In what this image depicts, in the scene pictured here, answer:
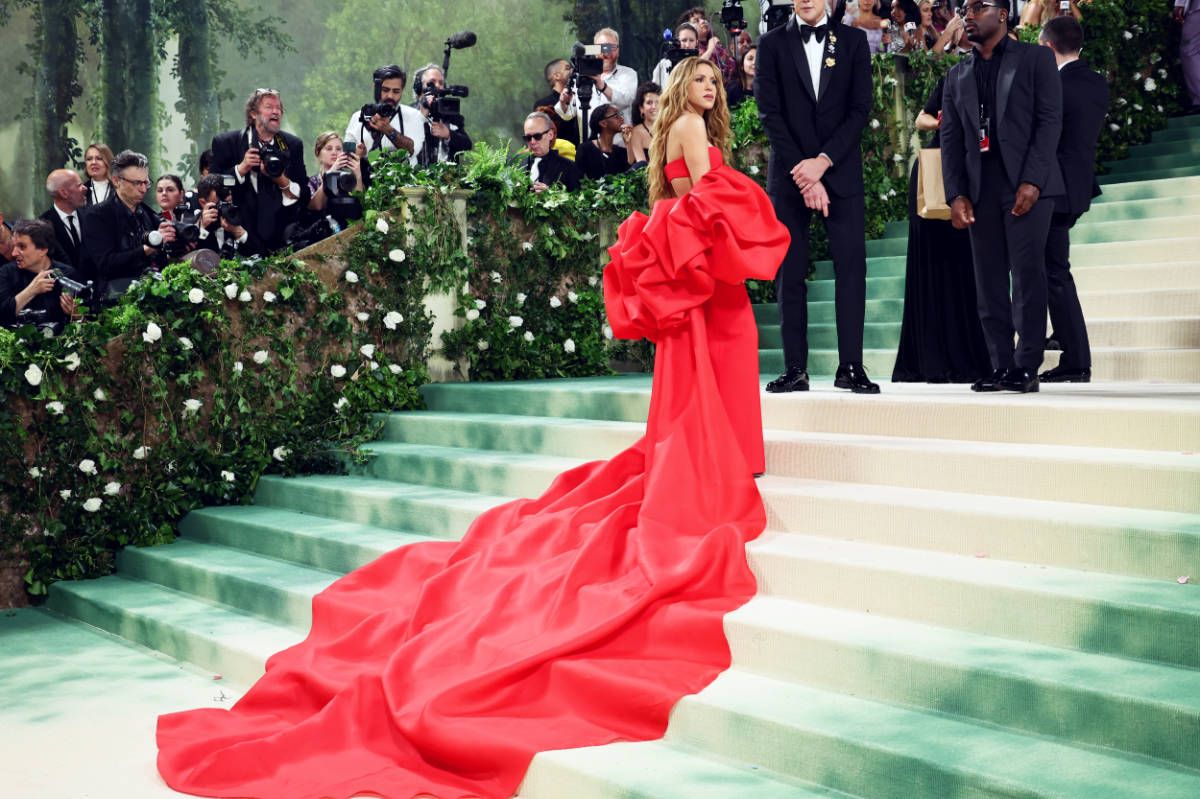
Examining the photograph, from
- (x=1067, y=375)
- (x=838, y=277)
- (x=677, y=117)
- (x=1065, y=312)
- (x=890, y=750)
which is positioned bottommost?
(x=890, y=750)

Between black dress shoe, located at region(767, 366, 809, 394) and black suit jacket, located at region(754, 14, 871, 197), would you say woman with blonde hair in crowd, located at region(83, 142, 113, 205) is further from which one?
black dress shoe, located at region(767, 366, 809, 394)

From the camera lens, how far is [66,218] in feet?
26.2

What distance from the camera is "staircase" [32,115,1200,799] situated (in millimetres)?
3412

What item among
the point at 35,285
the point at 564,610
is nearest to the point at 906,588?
the point at 564,610

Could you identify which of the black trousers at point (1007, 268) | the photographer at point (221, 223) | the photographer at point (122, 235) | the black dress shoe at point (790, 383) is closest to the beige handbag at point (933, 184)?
the black trousers at point (1007, 268)

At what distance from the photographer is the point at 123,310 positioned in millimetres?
7035

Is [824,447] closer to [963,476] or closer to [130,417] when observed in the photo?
[963,476]

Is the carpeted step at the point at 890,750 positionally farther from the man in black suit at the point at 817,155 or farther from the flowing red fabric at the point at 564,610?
the man in black suit at the point at 817,155

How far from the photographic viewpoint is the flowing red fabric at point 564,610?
4.09 m

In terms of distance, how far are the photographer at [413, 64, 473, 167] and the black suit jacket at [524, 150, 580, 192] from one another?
24.1 inches

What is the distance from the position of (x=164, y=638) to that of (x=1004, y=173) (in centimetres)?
408

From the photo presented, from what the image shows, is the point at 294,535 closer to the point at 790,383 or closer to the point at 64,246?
the point at 790,383

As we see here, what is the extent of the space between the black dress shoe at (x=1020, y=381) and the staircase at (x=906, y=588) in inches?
7.4

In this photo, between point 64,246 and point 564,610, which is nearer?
point 564,610
